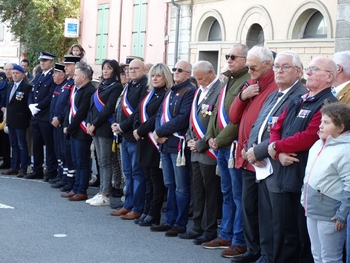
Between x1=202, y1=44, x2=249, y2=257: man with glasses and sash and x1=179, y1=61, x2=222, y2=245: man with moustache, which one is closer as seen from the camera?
x1=202, y1=44, x2=249, y2=257: man with glasses and sash

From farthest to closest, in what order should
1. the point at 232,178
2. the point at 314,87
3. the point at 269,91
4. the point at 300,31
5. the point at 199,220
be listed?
the point at 300,31 < the point at 199,220 < the point at 232,178 < the point at 269,91 < the point at 314,87

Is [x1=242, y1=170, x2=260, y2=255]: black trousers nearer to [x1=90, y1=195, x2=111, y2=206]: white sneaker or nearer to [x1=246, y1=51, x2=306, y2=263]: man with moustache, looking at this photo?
[x1=246, y1=51, x2=306, y2=263]: man with moustache

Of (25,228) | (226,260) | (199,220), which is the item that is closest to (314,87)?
(226,260)

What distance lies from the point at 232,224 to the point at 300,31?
11.6 m

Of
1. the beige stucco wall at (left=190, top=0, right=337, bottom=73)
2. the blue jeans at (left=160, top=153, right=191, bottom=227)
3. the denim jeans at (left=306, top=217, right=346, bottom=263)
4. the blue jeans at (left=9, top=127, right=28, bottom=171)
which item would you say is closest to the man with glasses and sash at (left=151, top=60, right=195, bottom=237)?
the blue jeans at (left=160, top=153, right=191, bottom=227)

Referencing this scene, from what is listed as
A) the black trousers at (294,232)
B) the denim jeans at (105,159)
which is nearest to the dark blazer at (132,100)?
the denim jeans at (105,159)

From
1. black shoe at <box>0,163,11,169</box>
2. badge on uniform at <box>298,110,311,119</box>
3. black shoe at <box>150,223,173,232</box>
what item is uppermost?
badge on uniform at <box>298,110,311,119</box>

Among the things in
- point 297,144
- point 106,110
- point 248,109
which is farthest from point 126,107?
point 297,144

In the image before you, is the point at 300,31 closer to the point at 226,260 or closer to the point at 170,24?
the point at 170,24

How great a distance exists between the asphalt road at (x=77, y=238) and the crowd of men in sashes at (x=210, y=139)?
0.27 m

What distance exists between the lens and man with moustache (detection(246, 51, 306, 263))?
6.84 meters

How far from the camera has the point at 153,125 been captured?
30.8 feet

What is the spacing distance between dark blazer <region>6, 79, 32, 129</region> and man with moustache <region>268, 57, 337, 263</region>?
305 inches

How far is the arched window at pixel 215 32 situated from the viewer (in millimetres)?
23369
